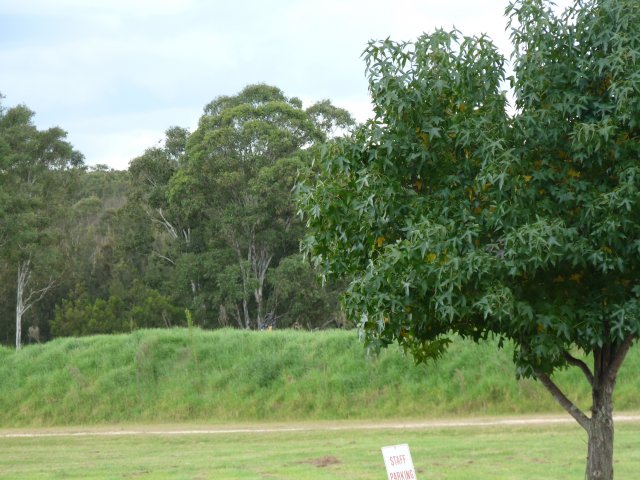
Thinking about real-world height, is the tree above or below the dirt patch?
above

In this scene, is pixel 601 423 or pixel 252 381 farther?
pixel 252 381

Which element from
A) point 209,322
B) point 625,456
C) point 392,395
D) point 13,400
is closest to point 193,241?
point 209,322

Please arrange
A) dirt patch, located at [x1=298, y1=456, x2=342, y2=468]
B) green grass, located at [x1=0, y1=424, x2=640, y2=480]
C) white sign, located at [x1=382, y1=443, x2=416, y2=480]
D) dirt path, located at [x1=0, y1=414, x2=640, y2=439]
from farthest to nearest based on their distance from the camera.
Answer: dirt path, located at [x1=0, y1=414, x2=640, y2=439]
dirt patch, located at [x1=298, y1=456, x2=342, y2=468]
green grass, located at [x1=0, y1=424, x2=640, y2=480]
white sign, located at [x1=382, y1=443, x2=416, y2=480]

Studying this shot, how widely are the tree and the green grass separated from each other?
18.5 feet

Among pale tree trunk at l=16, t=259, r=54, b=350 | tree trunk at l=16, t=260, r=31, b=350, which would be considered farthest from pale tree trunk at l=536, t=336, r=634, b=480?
tree trunk at l=16, t=260, r=31, b=350

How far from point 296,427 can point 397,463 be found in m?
15.6

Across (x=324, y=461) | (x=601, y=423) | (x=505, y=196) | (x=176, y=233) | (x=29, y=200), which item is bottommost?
(x=324, y=461)

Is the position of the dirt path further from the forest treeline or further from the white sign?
the forest treeline

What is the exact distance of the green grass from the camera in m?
14.9

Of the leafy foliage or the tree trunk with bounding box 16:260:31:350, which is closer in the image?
the leafy foliage

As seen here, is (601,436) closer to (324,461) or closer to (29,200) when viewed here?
(324,461)

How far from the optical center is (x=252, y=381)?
90.4 feet

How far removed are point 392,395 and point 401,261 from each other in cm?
1754

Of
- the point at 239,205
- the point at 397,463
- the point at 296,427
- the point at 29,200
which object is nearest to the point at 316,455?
the point at 296,427
